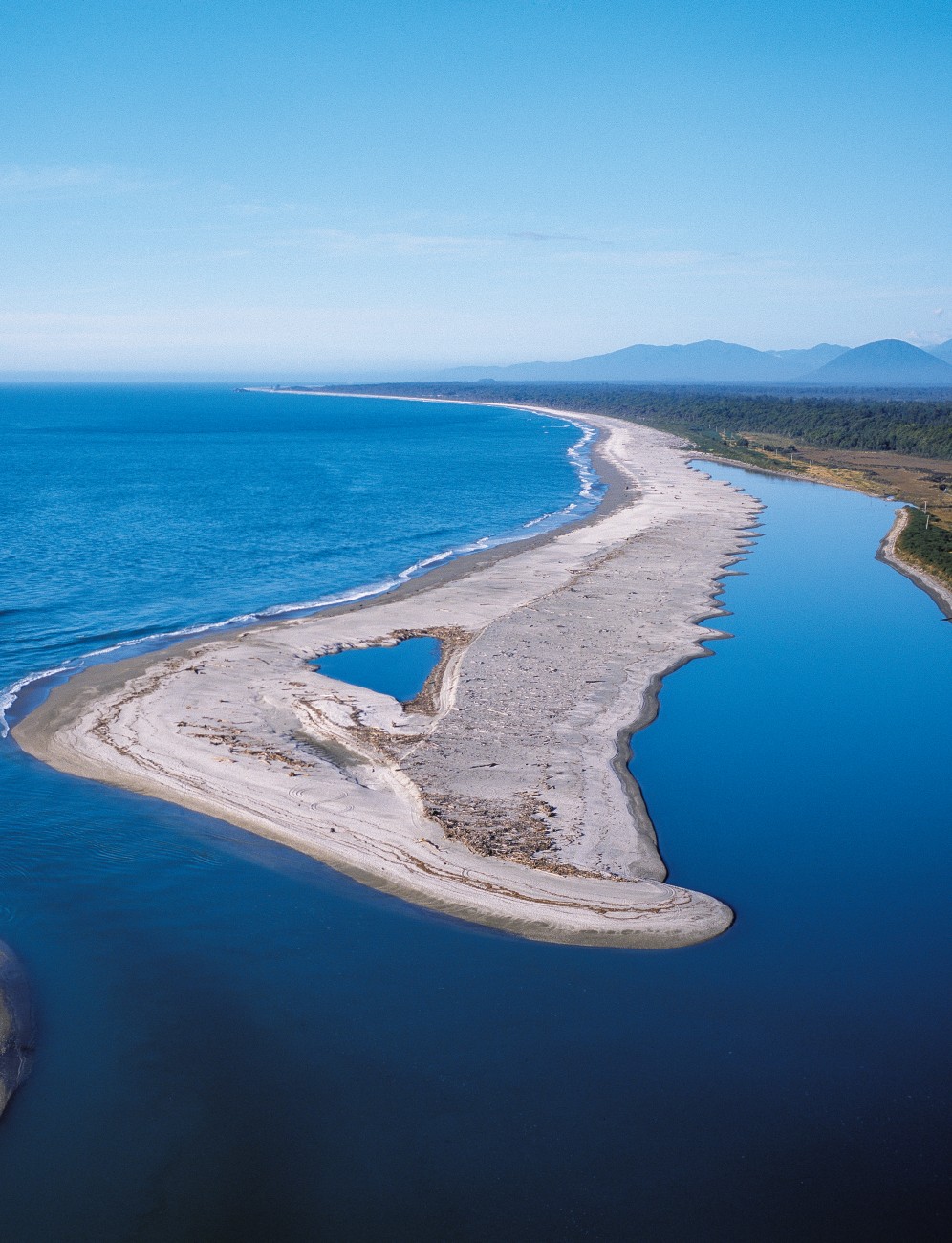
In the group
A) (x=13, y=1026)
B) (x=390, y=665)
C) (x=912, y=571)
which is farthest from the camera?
(x=912, y=571)

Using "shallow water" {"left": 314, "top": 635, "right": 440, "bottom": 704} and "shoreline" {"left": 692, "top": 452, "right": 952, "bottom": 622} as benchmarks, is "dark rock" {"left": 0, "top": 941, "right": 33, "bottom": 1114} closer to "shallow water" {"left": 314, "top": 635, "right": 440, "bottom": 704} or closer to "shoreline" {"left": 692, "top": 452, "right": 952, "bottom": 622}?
"shallow water" {"left": 314, "top": 635, "right": 440, "bottom": 704}

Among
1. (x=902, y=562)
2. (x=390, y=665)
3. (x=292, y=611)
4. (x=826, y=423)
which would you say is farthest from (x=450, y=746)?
(x=826, y=423)

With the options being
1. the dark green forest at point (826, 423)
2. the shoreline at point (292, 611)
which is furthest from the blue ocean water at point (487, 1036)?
the dark green forest at point (826, 423)

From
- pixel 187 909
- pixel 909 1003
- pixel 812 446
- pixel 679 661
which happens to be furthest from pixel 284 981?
pixel 812 446

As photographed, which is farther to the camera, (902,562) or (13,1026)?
(902,562)

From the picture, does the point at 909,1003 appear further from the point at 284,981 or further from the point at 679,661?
the point at 679,661

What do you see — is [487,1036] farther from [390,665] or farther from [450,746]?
[390,665]

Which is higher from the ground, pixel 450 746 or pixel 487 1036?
pixel 450 746

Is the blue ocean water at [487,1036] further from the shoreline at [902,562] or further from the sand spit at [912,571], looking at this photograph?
the shoreline at [902,562]
